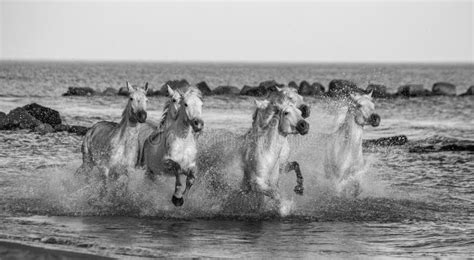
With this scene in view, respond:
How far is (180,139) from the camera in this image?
1344 cm

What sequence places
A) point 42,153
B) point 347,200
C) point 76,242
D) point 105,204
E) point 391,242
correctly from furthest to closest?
1. point 42,153
2. point 347,200
3. point 105,204
4. point 391,242
5. point 76,242

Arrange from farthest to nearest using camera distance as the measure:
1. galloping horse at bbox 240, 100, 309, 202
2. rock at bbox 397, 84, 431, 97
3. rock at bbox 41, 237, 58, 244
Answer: rock at bbox 397, 84, 431, 97
galloping horse at bbox 240, 100, 309, 202
rock at bbox 41, 237, 58, 244

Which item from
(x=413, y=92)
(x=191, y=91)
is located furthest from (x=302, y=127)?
(x=413, y=92)

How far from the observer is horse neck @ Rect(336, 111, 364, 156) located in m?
15.4

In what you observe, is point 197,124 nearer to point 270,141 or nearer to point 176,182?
point 176,182

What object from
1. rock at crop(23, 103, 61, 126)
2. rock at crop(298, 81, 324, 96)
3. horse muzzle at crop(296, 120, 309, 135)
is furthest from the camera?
rock at crop(298, 81, 324, 96)

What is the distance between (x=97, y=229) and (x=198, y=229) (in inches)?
57.6

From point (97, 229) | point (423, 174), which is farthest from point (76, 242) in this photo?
point (423, 174)

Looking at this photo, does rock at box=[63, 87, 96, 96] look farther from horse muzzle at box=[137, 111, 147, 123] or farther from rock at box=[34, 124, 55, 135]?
horse muzzle at box=[137, 111, 147, 123]

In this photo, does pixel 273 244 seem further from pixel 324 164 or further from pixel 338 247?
pixel 324 164

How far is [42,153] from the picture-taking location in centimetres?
2283

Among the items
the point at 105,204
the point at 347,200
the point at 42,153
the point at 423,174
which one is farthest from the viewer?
the point at 42,153

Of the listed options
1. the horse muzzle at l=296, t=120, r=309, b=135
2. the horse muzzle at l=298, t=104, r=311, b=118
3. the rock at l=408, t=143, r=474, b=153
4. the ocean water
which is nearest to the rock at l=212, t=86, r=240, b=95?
the rock at l=408, t=143, r=474, b=153

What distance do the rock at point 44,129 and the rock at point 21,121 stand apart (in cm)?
52
